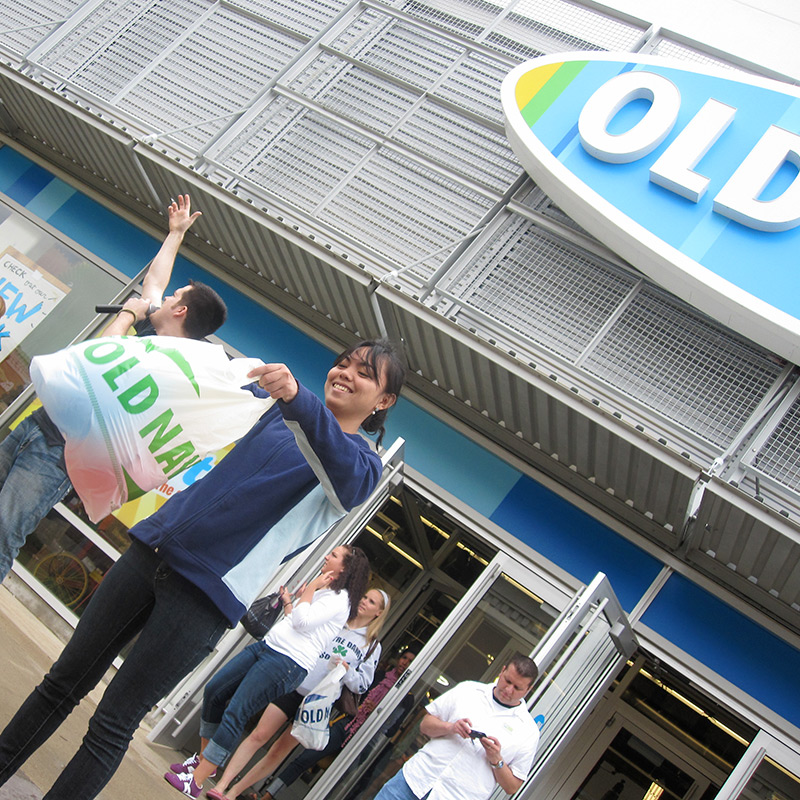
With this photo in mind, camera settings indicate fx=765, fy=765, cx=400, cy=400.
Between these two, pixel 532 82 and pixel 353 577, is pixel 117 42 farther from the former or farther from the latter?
pixel 353 577

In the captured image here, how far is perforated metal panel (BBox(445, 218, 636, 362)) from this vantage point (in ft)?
16.3

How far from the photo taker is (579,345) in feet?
16.0

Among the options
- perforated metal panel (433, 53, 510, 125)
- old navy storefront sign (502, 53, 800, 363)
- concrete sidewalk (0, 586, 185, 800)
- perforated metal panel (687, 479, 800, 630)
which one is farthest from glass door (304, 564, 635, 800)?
perforated metal panel (433, 53, 510, 125)

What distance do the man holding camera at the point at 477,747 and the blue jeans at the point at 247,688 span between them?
2.45 ft

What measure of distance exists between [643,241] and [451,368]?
1494 millimetres

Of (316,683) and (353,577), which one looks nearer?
(316,683)

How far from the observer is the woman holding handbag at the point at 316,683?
409cm

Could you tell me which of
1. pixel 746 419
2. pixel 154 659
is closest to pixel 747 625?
pixel 746 419

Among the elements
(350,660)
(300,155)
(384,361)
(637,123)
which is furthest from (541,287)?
(384,361)

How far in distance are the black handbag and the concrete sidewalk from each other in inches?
31.4

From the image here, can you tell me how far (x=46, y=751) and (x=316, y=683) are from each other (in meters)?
1.57

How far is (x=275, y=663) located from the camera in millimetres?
4008

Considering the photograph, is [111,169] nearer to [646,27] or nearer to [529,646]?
[646,27]

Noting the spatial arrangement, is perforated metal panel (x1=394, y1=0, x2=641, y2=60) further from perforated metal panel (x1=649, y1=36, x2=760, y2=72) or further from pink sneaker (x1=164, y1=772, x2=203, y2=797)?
pink sneaker (x1=164, y1=772, x2=203, y2=797)
